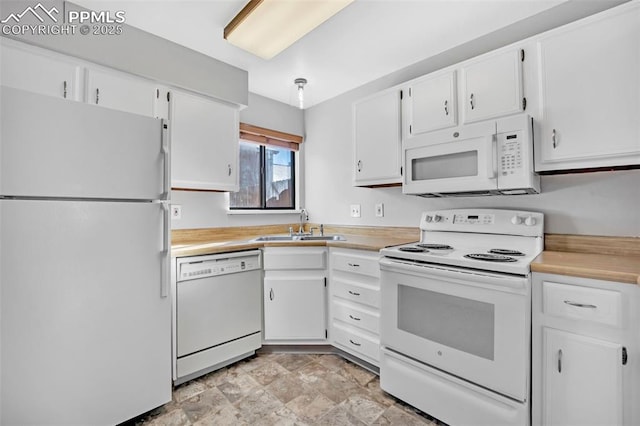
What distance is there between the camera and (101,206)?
1431mm

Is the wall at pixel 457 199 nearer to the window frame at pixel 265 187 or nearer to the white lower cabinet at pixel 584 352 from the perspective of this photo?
the window frame at pixel 265 187

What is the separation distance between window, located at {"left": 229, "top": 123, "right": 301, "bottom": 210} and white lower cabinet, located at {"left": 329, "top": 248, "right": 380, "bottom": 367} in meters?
1.19

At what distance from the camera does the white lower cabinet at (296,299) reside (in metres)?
2.31

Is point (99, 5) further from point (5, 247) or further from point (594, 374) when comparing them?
point (594, 374)

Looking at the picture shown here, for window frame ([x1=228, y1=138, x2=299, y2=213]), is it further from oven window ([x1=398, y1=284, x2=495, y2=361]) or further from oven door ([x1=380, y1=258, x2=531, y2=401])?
oven window ([x1=398, y1=284, x2=495, y2=361])

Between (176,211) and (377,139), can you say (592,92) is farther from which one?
(176,211)

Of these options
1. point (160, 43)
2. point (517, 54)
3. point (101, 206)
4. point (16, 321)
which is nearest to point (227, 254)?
point (101, 206)

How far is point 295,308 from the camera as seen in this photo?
7.58 ft

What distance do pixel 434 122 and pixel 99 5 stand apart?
218 cm

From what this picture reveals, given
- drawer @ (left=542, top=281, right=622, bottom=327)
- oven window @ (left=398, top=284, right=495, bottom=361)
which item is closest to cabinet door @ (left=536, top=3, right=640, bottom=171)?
drawer @ (left=542, top=281, right=622, bottom=327)

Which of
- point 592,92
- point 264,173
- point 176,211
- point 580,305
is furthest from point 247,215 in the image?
point 592,92

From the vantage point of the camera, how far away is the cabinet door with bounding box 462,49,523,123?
1676 mm

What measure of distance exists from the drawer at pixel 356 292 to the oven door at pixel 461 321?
18 centimetres

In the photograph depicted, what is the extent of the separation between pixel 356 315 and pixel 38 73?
244cm
